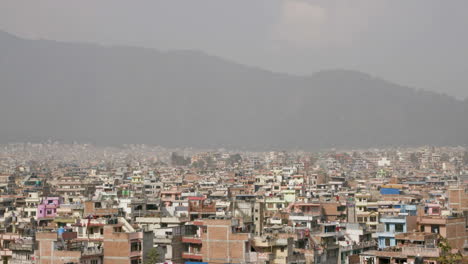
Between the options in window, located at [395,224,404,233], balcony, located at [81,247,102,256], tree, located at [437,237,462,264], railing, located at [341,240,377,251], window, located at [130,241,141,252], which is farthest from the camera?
window, located at [395,224,404,233]

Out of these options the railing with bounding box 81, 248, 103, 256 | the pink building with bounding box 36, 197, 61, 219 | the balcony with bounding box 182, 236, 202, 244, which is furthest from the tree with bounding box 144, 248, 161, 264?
the pink building with bounding box 36, 197, 61, 219

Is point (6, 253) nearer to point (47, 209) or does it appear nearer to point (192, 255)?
point (192, 255)

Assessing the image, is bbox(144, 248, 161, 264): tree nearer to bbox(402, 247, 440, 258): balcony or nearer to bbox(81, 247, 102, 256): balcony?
bbox(81, 247, 102, 256): balcony

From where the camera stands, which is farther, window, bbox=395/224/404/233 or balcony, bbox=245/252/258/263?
window, bbox=395/224/404/233

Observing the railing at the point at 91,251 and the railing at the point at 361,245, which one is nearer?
the railing at the point at 91,251

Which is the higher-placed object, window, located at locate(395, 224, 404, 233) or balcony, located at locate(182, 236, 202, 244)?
window, located at locate(395, 224, 404, 233)

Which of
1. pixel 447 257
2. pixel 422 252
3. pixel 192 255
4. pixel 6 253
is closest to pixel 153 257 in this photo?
pixel 192 255

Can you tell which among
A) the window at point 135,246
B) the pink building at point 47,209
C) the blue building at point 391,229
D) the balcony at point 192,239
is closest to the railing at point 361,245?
the blue building at point 391,229

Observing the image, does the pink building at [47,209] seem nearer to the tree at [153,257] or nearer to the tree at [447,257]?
the tree at [153,257]
